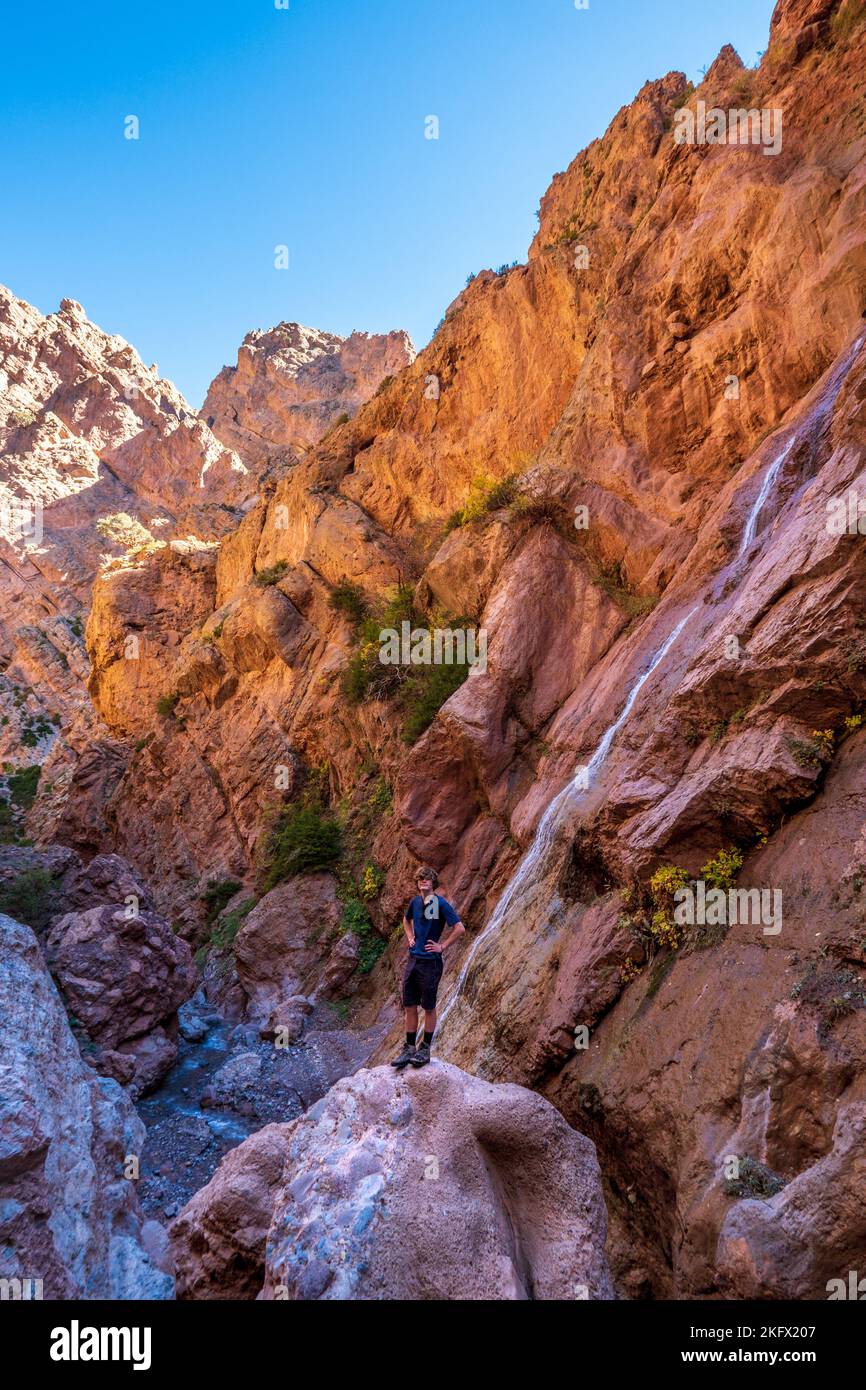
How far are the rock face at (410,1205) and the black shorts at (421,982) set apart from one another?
0.76 m

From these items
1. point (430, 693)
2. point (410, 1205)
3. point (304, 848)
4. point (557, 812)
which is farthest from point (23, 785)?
point (410, 1205)

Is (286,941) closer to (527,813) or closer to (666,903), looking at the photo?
(527,813)

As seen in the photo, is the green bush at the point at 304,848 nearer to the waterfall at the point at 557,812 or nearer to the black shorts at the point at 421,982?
the waterfall at the point at 557,812

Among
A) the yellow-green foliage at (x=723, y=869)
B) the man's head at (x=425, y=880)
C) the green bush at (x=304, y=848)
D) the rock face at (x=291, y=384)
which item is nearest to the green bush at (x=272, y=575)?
the green bush at (x=304, y=848)

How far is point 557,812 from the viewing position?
995cm

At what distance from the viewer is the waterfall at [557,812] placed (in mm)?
9430

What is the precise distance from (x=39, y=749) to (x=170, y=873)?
2657cm

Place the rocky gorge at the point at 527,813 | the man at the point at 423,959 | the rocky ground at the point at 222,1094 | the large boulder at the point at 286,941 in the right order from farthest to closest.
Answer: the large boulder at the point at 286,941, the rocky ground at the point at 222,1094, the man at the point at 423,959, the rocky gorge at the point at 527,813

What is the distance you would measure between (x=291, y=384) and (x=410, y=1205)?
66.0m

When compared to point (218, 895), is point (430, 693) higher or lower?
higher

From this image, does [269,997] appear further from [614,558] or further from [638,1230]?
[614,558]

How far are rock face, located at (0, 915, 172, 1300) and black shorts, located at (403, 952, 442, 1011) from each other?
2994 millimetres

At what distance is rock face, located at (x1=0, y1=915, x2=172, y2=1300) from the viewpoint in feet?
16.0

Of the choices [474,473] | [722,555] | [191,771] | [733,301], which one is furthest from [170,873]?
[733,301]
